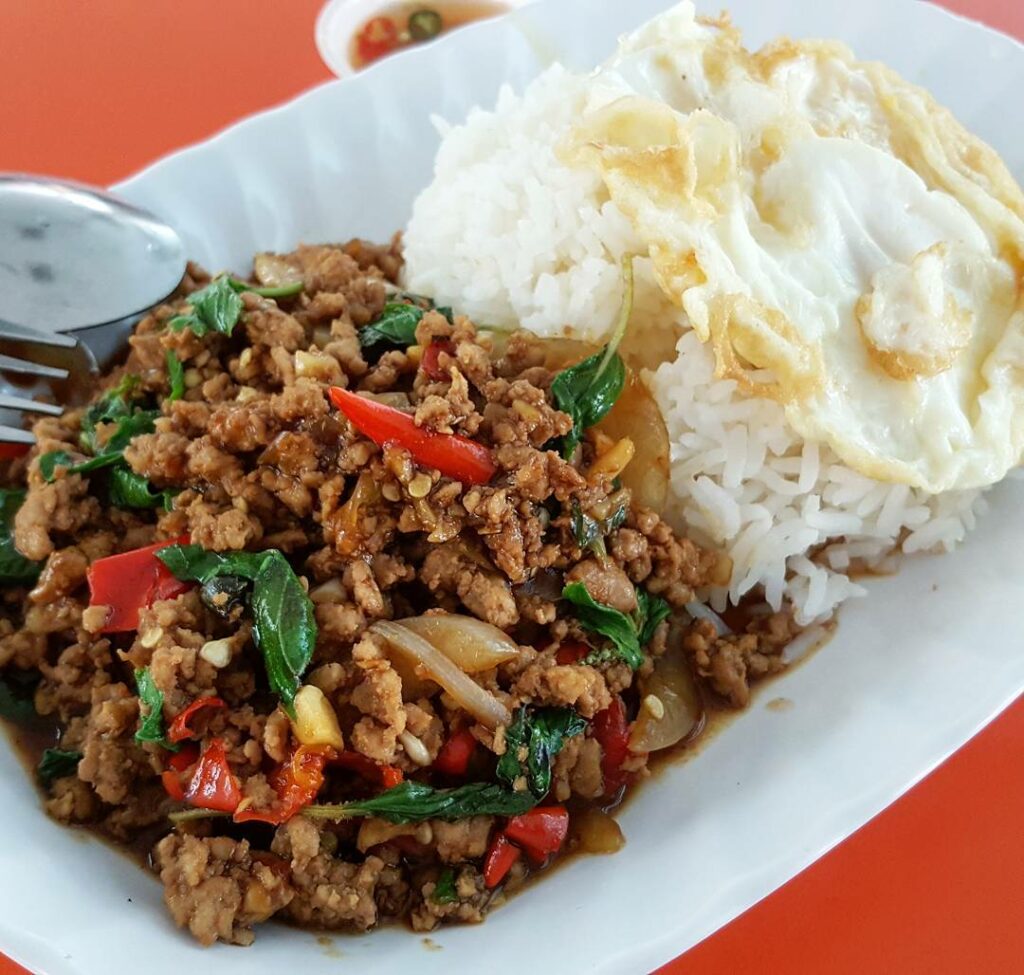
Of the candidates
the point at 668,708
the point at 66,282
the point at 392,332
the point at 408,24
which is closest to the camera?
the point at 668,708

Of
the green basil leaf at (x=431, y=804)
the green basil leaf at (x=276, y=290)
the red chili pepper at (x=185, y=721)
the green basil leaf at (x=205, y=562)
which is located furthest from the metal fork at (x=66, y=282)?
the green basil leaf at (x=431, y=804)

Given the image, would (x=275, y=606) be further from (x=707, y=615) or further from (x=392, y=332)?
(x=707, y=615)

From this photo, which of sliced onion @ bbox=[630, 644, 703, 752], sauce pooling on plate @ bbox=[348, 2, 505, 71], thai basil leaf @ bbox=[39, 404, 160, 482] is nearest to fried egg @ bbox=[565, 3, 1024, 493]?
sliced onion @ bbox=[630, 644, 703, 752]

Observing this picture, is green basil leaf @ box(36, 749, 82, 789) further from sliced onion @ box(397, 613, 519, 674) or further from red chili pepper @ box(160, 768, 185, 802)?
sliced onion @ box(397, 613, 519, 674)

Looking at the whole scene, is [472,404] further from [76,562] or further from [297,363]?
[76,562]

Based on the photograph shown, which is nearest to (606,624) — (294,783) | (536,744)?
(536,744)

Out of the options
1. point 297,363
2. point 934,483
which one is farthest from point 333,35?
point 934,483
